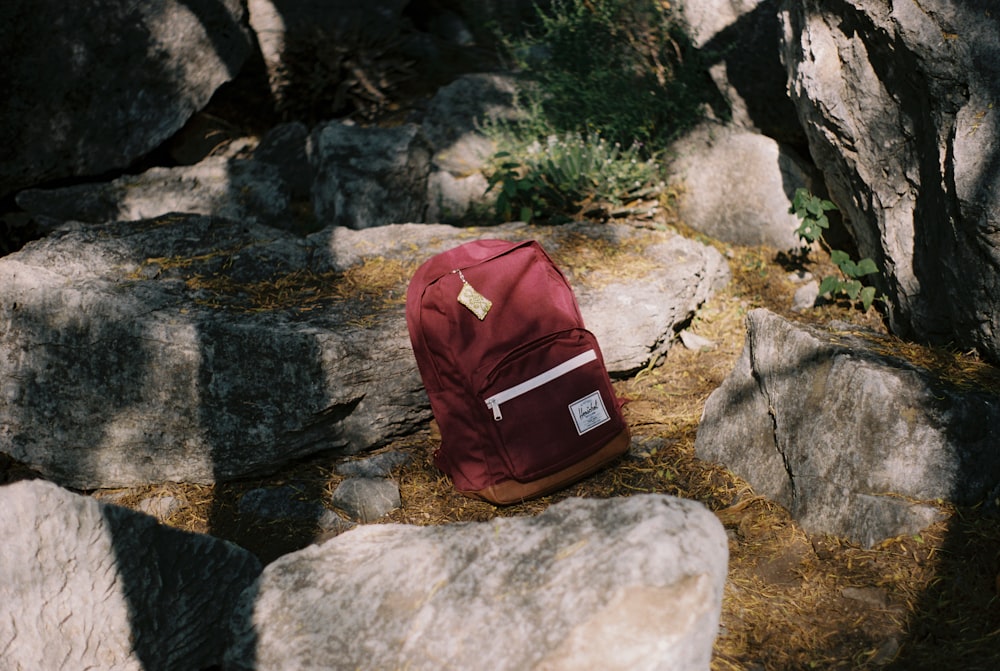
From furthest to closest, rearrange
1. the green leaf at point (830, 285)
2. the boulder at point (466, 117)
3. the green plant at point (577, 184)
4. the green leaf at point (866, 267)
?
the boulder at point (466, 117) → the green plant at point (577, 184) → the green leaf at point (830, 285) → the green leaf at point (866, 267)

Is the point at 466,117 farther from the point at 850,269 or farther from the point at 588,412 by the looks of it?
the point at 588,412

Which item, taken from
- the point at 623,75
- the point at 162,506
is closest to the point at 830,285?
the point at 623,75

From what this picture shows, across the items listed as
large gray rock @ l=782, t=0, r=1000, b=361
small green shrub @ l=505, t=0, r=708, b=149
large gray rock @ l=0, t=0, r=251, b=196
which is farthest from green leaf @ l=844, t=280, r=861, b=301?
large gray rock @ l=0, t=0, r=251, b=196

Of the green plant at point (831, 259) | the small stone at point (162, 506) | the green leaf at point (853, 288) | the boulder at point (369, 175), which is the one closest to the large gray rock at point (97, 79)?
the boulder at point (369, 175)

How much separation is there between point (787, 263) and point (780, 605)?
274cm

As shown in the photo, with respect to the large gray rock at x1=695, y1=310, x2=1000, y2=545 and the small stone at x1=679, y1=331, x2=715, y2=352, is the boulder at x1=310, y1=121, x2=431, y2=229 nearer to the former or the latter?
the small stone at x1=679, y1=331, x2=715, y2=352

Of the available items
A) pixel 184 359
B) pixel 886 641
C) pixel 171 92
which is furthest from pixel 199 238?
pixel 886 641

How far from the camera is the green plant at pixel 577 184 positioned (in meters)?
5.23

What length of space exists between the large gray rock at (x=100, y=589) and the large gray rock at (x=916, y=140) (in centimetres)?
318

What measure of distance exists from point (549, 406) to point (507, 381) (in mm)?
227

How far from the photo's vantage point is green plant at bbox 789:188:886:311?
4.12 meters

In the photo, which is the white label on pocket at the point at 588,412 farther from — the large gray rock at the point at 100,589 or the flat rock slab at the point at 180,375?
the large gray rock at the point at 100,589

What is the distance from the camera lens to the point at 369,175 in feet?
18.0

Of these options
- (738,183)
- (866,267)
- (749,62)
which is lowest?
(866,267)
